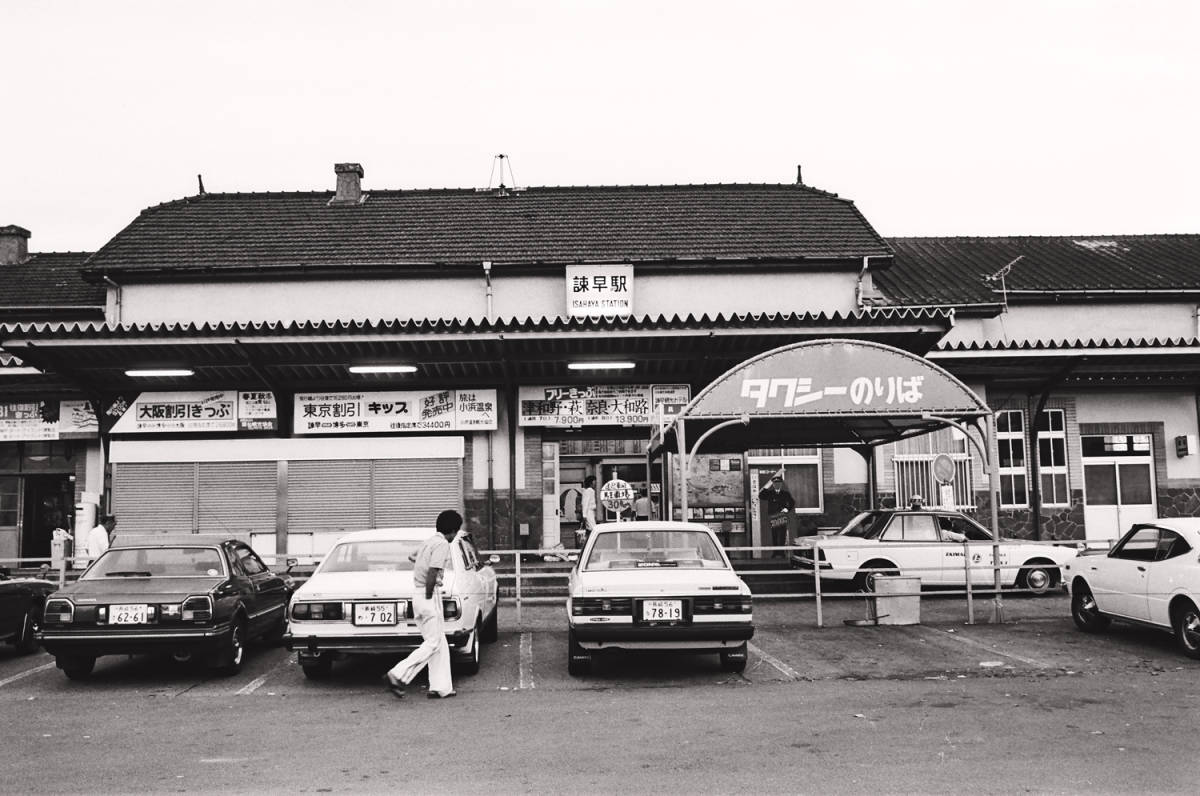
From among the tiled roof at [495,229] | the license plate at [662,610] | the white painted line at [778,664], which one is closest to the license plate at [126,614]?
the license plate at [662,610]

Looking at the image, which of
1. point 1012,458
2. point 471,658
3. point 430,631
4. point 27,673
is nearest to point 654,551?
point 471,658

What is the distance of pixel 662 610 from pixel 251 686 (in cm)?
397

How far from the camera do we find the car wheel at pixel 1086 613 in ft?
39.9

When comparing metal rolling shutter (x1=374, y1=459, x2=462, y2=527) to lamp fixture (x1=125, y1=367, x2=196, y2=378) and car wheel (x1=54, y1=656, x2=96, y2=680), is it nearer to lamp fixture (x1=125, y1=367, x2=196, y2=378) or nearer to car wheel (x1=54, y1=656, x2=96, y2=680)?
lamp fixture (x1=125, y1=367, x2=196, y2=378)

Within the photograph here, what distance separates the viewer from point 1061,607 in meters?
14.7

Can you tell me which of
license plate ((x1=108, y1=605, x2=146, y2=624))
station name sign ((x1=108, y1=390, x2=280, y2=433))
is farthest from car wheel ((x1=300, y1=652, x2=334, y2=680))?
station name sign ((x1=108, y1=390, x2=280, y2=433))

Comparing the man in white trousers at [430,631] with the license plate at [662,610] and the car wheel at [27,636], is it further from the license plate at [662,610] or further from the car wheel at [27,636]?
the car wheel at [27,636]

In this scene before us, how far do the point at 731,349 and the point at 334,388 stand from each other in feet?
22.2

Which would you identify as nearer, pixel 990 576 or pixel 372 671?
pixel 372 671

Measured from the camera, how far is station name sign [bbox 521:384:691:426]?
17094mm

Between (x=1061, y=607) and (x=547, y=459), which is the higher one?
(x=547, y=459)

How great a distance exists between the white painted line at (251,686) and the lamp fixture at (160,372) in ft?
25.8

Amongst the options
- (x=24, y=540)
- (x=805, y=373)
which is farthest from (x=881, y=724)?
(x=24, y=540)

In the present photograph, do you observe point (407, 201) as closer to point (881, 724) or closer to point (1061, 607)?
point (1061, 607)
